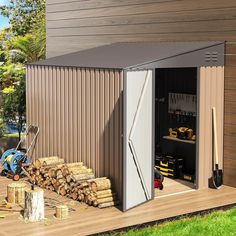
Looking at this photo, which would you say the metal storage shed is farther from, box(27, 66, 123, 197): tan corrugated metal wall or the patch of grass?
the patch of grass

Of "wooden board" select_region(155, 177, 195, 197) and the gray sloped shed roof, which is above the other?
the gray sloped shed roof

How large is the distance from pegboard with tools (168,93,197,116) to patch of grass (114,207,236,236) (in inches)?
133

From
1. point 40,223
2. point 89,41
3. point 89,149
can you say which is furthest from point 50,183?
point 89,41

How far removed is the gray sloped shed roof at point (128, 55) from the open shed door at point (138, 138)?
333 millimetres

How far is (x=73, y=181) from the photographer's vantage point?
34.8ft

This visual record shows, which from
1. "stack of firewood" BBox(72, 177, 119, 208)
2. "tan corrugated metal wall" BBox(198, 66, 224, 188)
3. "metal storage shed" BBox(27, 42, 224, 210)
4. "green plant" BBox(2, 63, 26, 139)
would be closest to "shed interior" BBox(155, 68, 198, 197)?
"tan corrugated metal wall" BBox(198, 66, 224, 188)

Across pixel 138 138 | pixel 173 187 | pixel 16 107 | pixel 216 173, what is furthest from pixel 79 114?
pixel 16 107

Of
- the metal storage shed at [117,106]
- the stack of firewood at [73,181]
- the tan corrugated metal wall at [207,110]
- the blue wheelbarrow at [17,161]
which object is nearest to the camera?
the metal storage shed at [117,106]

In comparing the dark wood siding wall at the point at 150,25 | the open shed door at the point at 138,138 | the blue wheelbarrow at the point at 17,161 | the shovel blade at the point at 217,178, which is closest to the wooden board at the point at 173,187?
the shovel blade at the point at 217,178

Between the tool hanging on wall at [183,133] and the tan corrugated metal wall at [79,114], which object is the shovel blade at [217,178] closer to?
the tool hanging on wall at [183,133]

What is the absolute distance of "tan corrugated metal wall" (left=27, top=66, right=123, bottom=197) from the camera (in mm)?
10227

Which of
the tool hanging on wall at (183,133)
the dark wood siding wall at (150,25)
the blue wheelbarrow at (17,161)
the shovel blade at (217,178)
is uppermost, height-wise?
the dark wood siding wall at (150,25)

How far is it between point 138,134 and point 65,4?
6.96 m

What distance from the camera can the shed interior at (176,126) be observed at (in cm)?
1252
